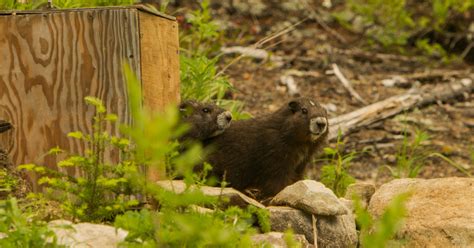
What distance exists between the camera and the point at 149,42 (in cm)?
536

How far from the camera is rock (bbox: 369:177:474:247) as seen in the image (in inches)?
195

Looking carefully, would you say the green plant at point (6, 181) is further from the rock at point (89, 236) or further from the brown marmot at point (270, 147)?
the brown marmot at point (270, 147)

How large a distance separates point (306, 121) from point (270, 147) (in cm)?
35

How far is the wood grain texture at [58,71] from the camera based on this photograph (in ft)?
17.0

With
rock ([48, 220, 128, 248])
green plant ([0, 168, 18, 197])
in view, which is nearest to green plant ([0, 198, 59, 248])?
rock ([48, 220, 128, 248])

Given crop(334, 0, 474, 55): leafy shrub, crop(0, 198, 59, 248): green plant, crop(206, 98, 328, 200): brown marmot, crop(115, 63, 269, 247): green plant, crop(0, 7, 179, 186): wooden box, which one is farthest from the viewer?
crop(334, 0, 474, 55): leafy shrub

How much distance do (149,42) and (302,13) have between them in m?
8.11

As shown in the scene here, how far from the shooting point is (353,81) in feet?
36.1

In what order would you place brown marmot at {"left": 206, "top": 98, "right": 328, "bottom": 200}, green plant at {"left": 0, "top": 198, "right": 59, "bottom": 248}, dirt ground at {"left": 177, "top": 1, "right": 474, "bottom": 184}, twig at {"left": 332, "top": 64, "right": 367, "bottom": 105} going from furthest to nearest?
twig at {"left": 332, "top": 64, "right": 367, "bottom": 105} < dirt ground at {"left": 177, "top": 1, "right": 474, "bottom": 184} < brown marmot at {"left": 206, "top": 98, "right": 328, "bottom": 200} < green plant at {"left": 0, "top": 198, "right": 59, "bottom": 248}

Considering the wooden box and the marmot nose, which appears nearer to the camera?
the wooden box

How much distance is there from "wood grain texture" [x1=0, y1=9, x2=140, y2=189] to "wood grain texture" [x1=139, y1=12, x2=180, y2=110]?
14 centimetres

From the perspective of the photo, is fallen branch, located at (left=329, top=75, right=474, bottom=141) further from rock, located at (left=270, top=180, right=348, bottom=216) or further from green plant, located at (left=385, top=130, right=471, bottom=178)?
rock, located at (left=270, top=180, right=348, bottom=216)

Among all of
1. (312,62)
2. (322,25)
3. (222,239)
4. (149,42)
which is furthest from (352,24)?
(222,239)

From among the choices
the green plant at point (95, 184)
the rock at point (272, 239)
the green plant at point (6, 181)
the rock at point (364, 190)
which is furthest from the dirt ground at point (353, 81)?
the green plant at point (95, 184)
